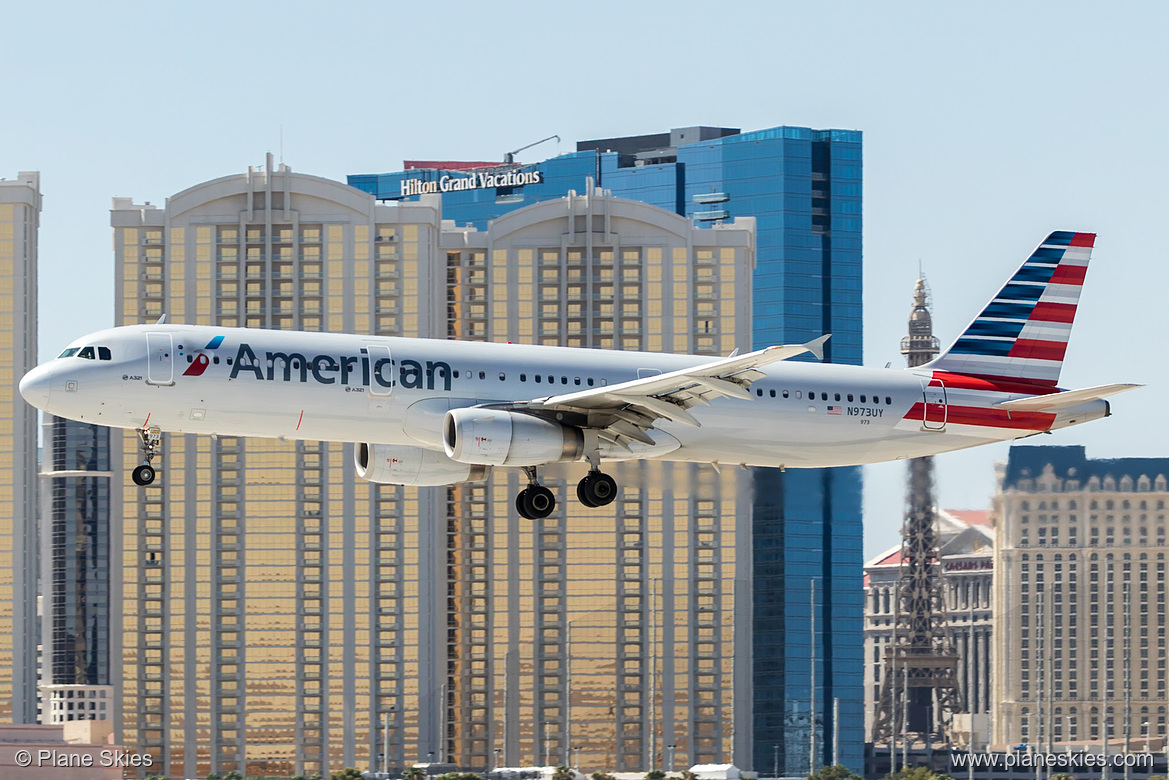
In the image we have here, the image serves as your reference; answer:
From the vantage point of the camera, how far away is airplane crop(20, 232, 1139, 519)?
51.6 metres

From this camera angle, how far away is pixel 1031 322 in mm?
62000

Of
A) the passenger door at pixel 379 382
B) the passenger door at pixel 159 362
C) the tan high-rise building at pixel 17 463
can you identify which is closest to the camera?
the passenger door at pixel 159 362

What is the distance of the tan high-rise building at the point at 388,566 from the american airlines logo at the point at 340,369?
328ft

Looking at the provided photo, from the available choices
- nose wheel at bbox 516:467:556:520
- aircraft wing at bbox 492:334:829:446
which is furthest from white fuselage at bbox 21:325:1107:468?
nose wheel at bbox 516:467:556:520

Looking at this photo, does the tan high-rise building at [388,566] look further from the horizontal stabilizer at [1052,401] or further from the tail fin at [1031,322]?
the horizontal stabilizer at [1052,401]

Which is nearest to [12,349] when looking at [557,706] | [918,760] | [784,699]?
[557,706]

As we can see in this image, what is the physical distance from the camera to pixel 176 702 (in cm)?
16288

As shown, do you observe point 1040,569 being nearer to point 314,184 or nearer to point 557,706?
point 557,706

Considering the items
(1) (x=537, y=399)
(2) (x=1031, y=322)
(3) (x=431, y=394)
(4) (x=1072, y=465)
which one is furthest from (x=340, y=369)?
(4) (x=1072, y=465)

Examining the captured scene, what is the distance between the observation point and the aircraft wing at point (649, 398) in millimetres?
51656

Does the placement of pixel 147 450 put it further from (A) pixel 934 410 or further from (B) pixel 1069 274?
(B) pixel 1069 274

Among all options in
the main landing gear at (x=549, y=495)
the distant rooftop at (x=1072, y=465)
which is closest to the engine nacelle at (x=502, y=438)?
the main landing gear at (x=549, y=495)

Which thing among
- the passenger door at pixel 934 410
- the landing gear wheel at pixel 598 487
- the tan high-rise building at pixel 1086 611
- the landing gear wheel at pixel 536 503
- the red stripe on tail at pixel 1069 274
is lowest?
the tan high-rise building at pixel 1086 611

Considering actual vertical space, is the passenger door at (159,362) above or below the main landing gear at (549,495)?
above
